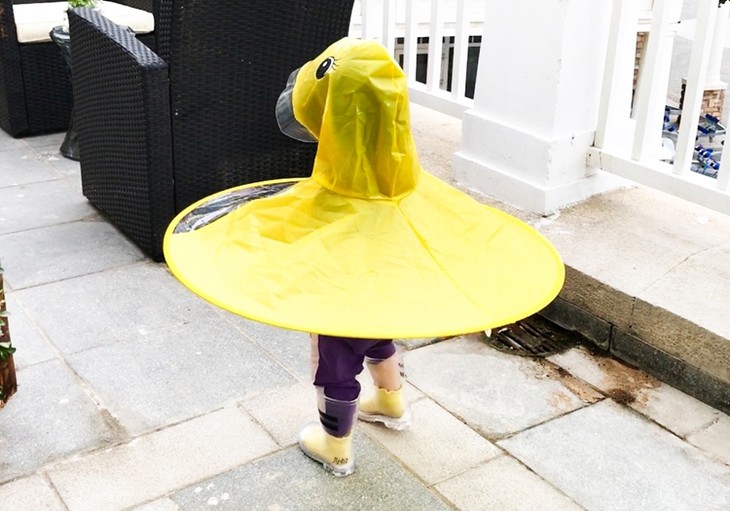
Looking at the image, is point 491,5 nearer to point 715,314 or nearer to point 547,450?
point 715,314

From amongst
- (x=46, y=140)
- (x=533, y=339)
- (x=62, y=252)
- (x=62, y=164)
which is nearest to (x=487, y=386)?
(x=533, y=339)

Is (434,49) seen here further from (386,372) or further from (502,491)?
(502,491)

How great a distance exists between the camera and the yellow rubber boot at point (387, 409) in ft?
8.20

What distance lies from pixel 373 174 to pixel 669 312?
1266mm

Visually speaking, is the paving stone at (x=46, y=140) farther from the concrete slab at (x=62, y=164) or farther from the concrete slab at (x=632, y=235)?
the concrete slab at (x=632, y=235)

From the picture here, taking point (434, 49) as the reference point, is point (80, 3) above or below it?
above

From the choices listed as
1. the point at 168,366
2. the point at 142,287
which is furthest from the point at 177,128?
the point at 168,366

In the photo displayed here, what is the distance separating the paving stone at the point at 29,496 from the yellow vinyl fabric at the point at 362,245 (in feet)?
2.48

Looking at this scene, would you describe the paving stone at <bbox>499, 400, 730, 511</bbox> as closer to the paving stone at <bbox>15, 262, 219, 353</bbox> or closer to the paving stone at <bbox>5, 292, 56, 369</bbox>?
the paving stone at <bbox>15, 262, 219, 353</bbox>

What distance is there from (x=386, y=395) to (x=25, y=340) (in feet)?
4.29

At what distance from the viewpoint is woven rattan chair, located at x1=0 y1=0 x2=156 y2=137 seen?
466 cm

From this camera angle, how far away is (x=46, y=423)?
98.4 inches

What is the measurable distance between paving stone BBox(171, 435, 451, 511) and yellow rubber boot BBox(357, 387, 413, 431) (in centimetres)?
15

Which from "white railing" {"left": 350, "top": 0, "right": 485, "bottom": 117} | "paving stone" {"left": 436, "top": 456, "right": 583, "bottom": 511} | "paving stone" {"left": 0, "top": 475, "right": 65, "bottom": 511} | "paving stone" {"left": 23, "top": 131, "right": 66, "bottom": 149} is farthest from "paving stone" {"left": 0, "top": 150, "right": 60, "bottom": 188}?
"paving stone" {"left": 436, "top": 456, "right": 583, "bottom": 511}
